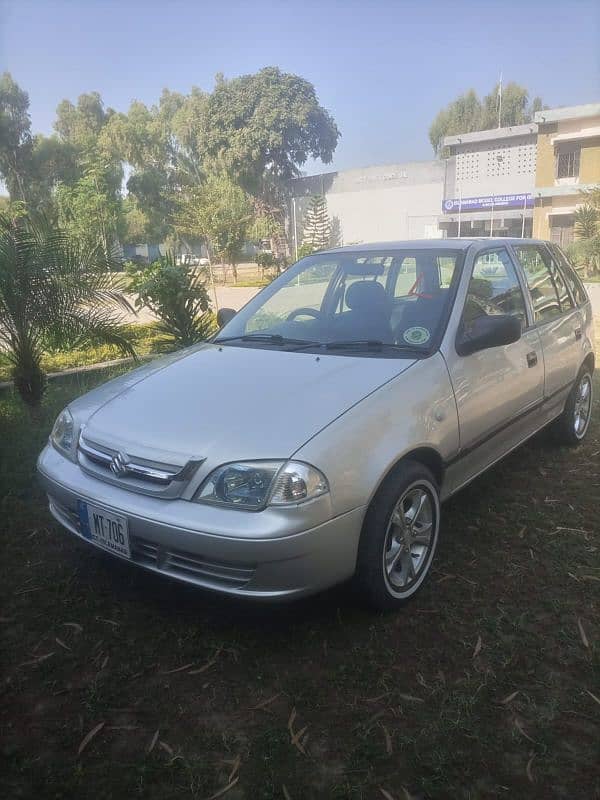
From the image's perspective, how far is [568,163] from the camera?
89.8ft

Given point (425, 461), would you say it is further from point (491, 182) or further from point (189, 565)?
point (491, 182)

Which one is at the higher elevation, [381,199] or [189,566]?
[381,199]

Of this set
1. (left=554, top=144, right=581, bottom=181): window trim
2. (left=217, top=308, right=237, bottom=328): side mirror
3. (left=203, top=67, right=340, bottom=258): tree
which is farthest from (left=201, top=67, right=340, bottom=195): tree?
(left=217, top=308, right=237, bottom=328): side mirror

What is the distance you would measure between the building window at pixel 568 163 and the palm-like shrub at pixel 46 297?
89.5ft

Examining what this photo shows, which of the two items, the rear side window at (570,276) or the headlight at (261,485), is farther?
the rear side window at (570,276)

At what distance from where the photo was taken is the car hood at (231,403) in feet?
7.76

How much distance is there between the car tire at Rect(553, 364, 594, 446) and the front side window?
1148 millimetres

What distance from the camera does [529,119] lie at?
53562 mm

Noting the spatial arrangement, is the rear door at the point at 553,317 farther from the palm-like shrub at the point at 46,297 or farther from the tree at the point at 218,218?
the tree at the point at 218,218

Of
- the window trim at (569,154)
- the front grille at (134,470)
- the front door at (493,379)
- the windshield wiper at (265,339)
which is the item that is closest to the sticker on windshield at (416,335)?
the front door at (493,379)

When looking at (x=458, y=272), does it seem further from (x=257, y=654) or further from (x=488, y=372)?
(x=257, y=654)

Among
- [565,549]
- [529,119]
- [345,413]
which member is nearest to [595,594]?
[565,549]

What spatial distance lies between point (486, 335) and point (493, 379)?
327mm

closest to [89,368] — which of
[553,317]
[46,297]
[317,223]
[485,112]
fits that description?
[46,297]
